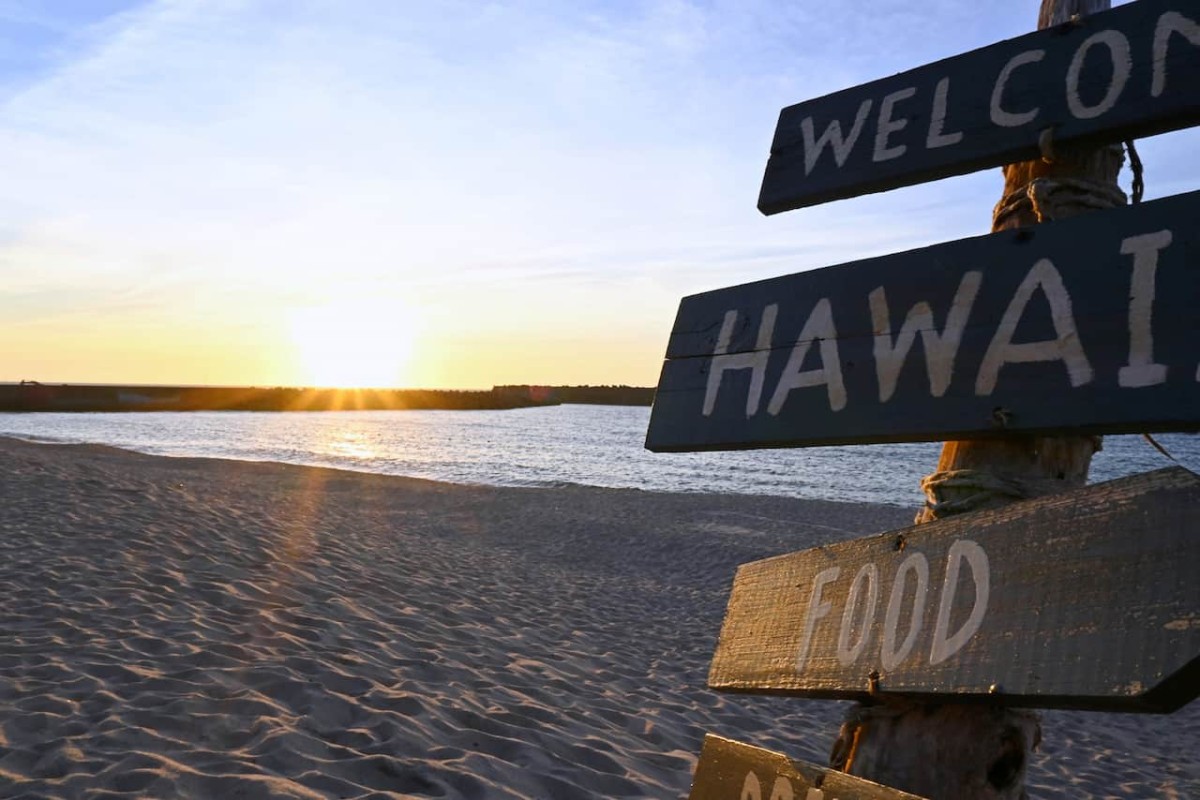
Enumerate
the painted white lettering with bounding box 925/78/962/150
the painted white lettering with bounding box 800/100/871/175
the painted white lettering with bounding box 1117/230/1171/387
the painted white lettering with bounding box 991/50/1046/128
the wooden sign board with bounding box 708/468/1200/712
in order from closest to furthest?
the wooden sign board with bounding box 708/468/1200/712 < the painted white lettering with bounding box 1117/230/1171/387 < the painted white lettering with bounding box 991/50/1046/128 < the painted white lettering with bounding box 925/78/962/150 < the painted white lettering with bounding box 800/100/871/175

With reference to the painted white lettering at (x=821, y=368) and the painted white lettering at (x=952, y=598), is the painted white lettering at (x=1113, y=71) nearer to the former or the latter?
the painted white lettering at (x=821, y=368)

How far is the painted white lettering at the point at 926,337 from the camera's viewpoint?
1450 millimetres

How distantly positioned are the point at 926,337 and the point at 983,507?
347 millimetres

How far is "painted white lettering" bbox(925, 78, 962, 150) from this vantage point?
1.74m

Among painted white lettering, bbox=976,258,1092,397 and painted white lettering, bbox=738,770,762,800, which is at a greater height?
painted white lettering, bbox=976,258,1092,397

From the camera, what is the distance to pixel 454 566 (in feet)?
33.9

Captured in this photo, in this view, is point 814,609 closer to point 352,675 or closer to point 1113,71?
point 1113,71

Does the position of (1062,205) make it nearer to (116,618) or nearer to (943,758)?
(943,758)

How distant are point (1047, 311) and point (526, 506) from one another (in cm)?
1823

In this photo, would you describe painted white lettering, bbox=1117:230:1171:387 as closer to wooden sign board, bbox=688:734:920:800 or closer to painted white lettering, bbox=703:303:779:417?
painted white lettering, bbox=703:303:779:417

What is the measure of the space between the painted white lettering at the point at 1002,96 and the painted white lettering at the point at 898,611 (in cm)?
90

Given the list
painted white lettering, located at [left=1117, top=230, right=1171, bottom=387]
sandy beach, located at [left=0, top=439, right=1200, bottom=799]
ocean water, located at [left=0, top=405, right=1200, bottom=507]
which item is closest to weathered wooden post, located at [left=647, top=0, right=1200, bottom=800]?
painted white lettering, located at [left=1117, top=230, right=1171, bottom=387]

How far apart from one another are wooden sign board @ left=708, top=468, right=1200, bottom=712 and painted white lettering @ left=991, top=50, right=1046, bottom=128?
0.80 meters

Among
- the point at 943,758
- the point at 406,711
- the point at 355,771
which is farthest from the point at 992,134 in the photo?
the point at 406,711
